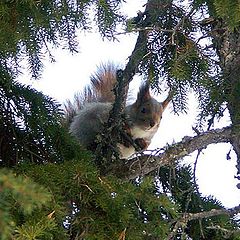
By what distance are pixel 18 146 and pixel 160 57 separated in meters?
0.46

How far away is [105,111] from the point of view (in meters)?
2.31

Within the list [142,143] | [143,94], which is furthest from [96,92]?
[142,143]

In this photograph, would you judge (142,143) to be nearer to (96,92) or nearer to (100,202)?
(96,92)

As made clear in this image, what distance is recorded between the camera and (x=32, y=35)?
4.42 ft

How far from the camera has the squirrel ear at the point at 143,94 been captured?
2480 millimetres

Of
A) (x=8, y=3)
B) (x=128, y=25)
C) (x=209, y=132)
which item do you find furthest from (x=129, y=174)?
(x=8, y=3)

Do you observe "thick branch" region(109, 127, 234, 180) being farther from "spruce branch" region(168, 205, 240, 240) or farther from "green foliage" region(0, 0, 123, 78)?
"green foliage" region(0, 0, 123, 78)

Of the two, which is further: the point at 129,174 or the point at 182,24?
the point at 129,174

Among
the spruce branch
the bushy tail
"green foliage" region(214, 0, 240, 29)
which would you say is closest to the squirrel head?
the bushy tail

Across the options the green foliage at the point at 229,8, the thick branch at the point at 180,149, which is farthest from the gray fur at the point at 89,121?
the green foliage at the point at 229,8

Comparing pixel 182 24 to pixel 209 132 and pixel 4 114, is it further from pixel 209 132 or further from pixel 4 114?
pixel 4 114

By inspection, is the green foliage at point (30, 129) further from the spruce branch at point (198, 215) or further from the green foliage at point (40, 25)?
the spruce branch at point (198, 215)

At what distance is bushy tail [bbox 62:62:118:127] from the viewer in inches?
94.3

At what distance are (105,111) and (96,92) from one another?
0.22m
